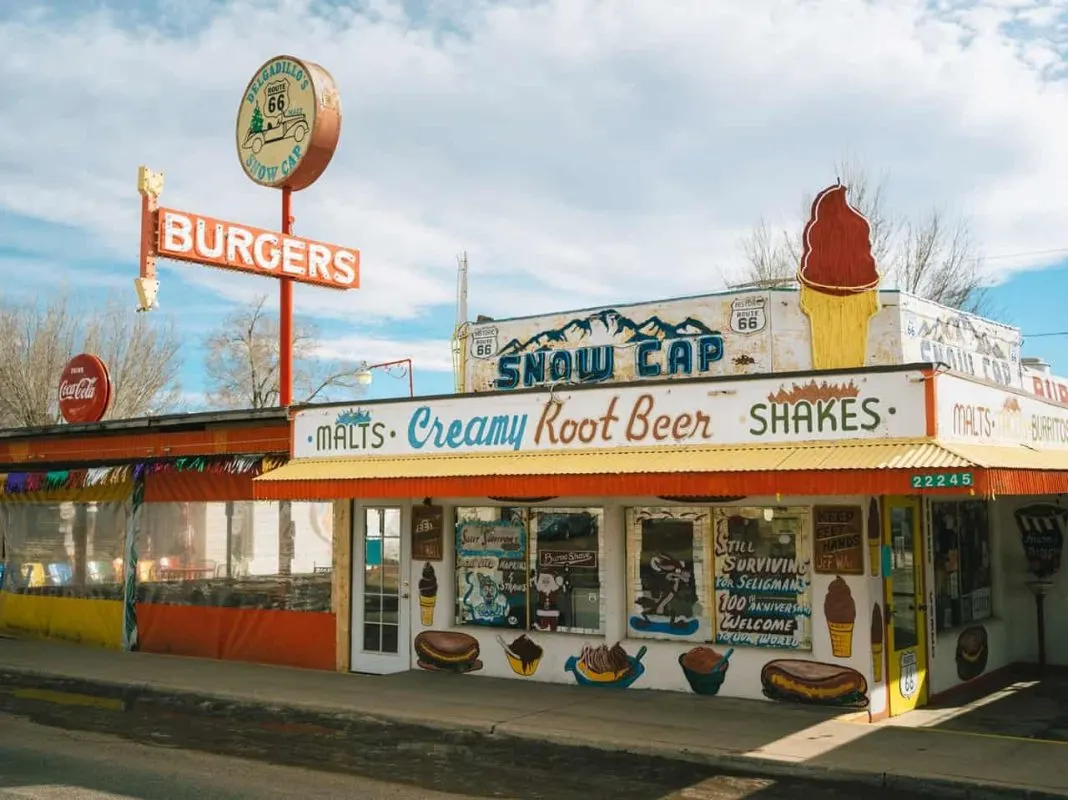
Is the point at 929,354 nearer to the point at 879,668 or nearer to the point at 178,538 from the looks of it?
the point at 879,668

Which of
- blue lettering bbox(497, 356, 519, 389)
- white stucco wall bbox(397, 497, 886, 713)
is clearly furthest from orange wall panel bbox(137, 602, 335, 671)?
blue lettering bbox(497, 356, 519, 389)

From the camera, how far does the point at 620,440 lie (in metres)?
12.5

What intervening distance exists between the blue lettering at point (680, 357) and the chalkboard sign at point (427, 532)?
379 centimetres

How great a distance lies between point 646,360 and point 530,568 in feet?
10.5

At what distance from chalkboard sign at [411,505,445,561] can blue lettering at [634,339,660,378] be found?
3400mm

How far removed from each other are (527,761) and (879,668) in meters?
4.08

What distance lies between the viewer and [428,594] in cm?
1471

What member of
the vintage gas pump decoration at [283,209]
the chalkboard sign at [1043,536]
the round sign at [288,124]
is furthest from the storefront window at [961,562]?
the round sign at [288,124]

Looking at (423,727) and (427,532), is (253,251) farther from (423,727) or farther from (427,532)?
(423,727)

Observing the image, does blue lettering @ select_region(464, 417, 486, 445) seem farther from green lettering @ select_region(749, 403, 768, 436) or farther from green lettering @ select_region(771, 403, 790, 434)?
green lettering @ select_region(771, 403, 790, 434)

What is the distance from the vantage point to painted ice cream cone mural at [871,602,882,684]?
1129 centimetres

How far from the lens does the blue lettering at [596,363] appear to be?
569 inches

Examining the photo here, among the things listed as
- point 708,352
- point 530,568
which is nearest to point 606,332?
point 708,352

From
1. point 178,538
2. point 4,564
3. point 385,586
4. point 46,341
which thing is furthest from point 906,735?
point 46,341
